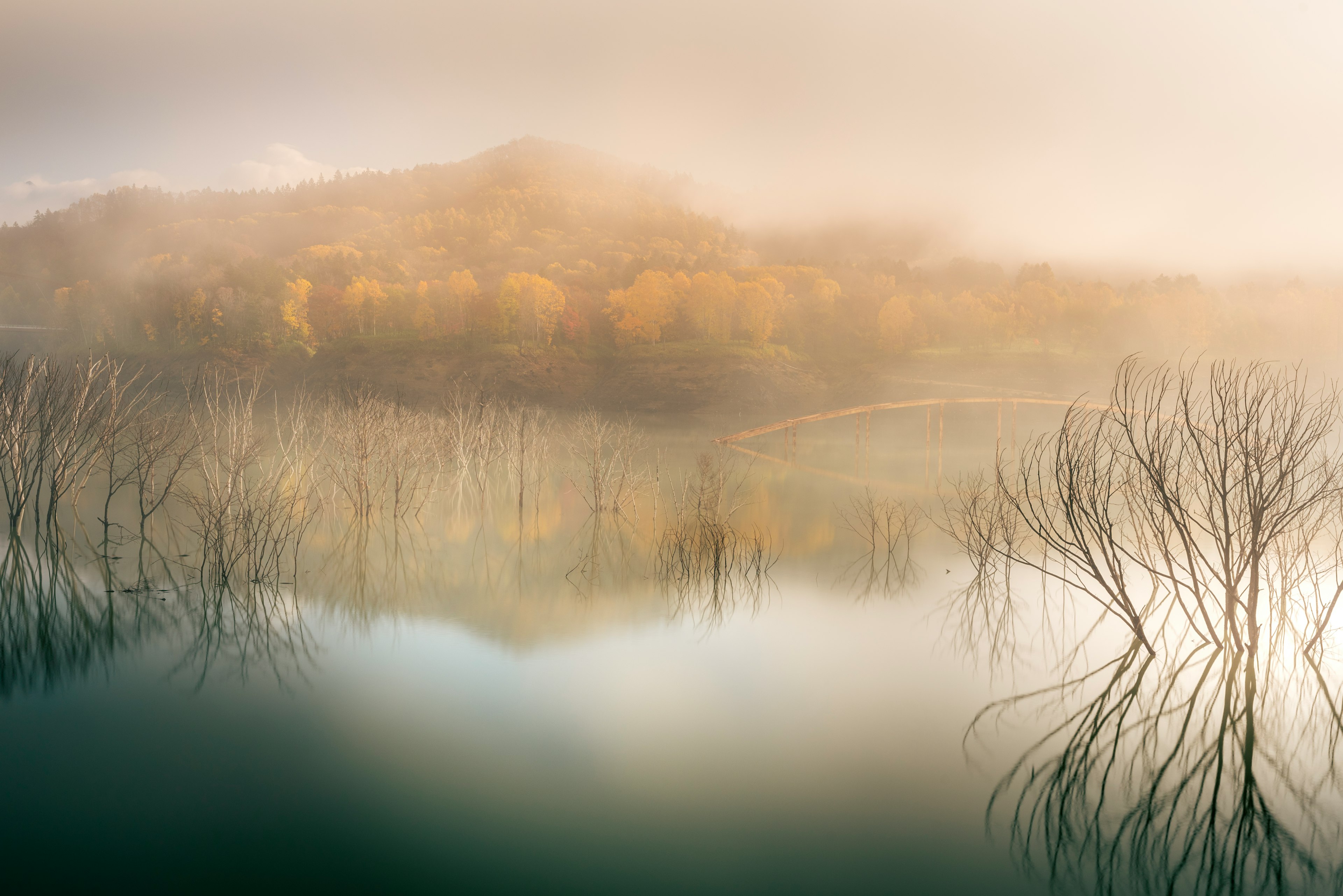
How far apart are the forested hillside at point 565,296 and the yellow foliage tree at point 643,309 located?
0.39ft

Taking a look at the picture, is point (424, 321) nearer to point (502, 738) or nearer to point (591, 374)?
point (591, 374)

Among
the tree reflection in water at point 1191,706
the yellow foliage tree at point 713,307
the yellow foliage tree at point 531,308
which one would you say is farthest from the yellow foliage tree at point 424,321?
the tree reflection in water at point 1191,706

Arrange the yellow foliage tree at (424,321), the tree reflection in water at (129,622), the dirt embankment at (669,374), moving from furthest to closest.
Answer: the yellow foliage tree at (424,321) < the dirt embankment at (669,374) < the tree reflection in water at (129,622)

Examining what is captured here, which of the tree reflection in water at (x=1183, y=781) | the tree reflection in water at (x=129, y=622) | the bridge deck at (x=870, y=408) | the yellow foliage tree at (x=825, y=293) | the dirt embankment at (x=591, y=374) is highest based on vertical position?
the yellow foliage tree at (x=825, y=293)

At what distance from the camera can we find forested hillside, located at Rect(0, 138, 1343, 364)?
46.5 m

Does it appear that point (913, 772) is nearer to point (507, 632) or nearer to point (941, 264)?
point (507, 632)

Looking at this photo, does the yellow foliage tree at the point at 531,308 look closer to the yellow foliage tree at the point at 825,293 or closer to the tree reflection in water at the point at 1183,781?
the yellow foliage tree at the point at 825,293

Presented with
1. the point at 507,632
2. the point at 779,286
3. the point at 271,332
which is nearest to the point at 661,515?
the point at 507,632

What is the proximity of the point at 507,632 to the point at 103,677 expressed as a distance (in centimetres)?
362

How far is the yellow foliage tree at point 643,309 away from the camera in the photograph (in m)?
49.2

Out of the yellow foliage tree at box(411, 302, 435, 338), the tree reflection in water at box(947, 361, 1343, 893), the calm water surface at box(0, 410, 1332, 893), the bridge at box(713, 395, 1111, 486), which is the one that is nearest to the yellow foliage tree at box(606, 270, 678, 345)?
the yellow foliage tree at box(411, 302, 435, 338)

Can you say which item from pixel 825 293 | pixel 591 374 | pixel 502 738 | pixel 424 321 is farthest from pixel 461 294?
pixel 502 738

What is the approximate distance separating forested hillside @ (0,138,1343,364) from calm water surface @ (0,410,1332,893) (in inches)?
1560

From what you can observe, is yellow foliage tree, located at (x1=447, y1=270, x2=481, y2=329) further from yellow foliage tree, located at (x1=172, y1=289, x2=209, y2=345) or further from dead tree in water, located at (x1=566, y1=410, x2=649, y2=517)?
dead tree in water, located at (x1=566, y1=410, x2=649, y2=517)
